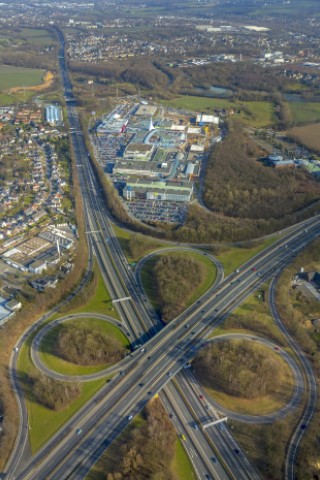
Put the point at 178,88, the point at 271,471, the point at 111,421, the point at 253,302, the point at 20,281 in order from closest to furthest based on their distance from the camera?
the point at 271,471
the point at 111,421
the point at 253,302
the point at 20,281
the point at 178,88

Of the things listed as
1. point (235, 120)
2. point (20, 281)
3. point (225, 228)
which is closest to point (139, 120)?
point (235, 120)

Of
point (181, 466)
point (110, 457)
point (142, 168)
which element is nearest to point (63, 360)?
point (110, 457)

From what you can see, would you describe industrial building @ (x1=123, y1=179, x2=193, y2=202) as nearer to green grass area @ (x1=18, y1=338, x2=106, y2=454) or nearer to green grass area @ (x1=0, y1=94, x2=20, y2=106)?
green grass area @ (x1=18, y1=338, x2=106, y2=454)

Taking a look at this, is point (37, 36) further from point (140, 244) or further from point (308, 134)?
point (140, 244)

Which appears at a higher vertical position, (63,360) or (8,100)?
(63,360)

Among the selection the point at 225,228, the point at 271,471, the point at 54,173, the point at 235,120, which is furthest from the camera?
the point at 235,120

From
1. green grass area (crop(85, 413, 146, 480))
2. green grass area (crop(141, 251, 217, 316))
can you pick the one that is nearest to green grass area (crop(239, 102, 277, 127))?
green grass area (crop(141, 251, 217, 316))

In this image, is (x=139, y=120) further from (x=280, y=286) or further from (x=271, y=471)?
(x=271, y=471)
